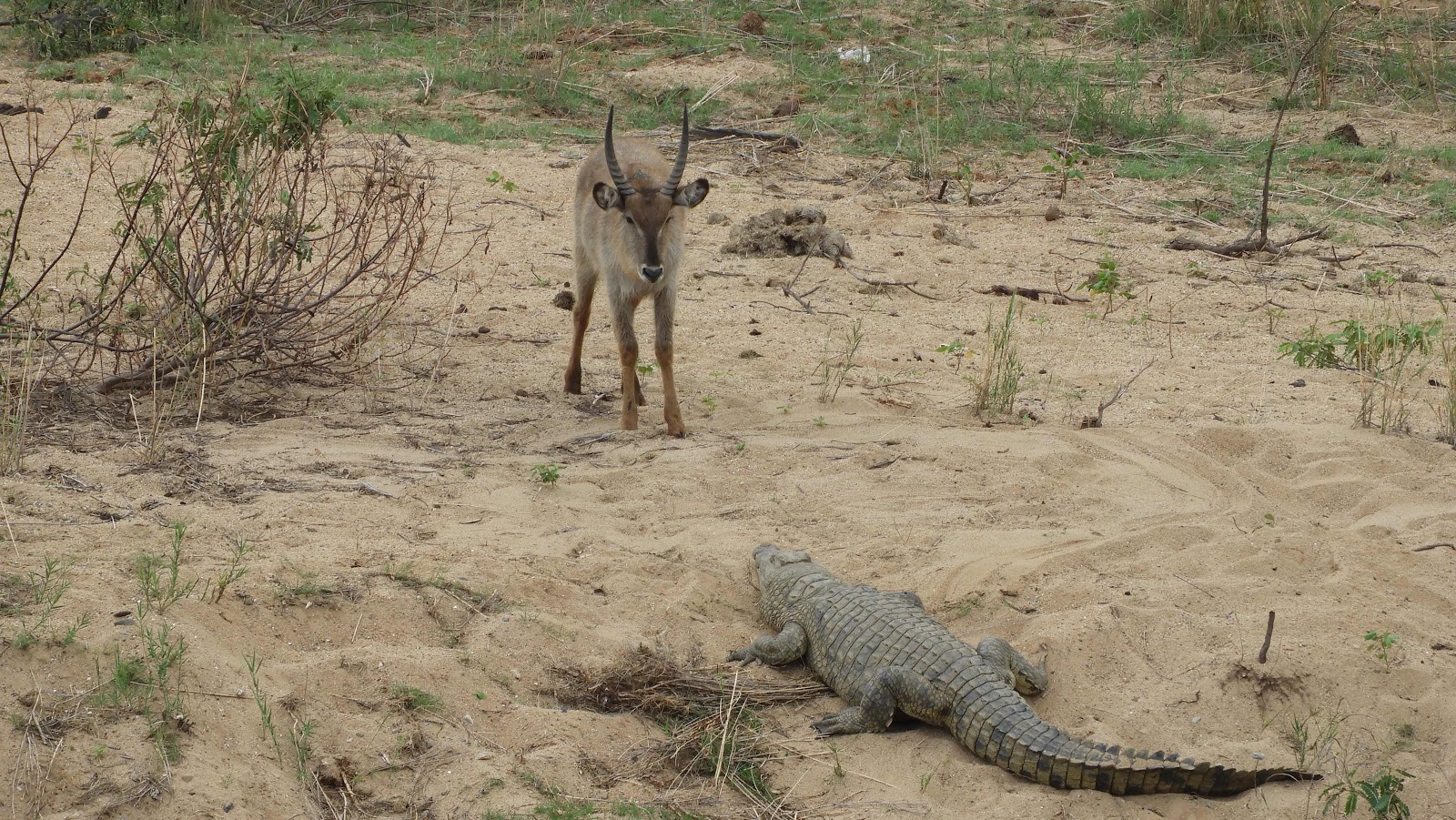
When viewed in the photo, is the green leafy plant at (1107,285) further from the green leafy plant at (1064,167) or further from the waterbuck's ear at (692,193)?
the waterbuck's ear at (692,193)

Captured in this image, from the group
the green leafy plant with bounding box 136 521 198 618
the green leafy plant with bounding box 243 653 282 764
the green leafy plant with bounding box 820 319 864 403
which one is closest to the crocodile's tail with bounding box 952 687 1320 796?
the green leafy plant with bounding box 243 653 282 764

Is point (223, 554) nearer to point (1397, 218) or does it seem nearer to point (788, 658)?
point (788, 658)

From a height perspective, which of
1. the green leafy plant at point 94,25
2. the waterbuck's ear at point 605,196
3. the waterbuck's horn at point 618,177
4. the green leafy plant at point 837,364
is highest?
the green leafy plant at point 94,25

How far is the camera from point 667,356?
7.57 meters

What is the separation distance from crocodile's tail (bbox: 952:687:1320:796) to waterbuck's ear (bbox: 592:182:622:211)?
12.6ft

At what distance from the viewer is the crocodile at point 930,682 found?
4547 mm

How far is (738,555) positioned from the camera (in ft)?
19.7

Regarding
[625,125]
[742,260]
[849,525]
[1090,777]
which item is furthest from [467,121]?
[1090,777]

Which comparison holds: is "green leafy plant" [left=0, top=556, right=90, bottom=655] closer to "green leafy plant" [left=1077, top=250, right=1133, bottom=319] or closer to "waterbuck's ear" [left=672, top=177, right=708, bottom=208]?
"waterbuck's ear" [left=672, top=177, right=708, bottom=208]

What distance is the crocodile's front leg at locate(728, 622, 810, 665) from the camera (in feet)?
17.7

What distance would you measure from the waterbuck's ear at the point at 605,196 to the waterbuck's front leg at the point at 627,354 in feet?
1.77

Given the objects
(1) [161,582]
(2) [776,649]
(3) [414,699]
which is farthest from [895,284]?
(1) [161,582]

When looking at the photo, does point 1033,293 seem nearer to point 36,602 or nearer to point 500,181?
point 500,181

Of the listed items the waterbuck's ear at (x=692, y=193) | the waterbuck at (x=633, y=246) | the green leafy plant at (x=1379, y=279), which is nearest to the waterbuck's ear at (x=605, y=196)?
the waterbuck at (x=633, y=246)
